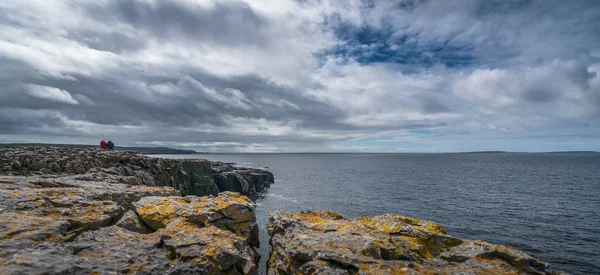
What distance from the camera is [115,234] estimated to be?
10312 millimetres

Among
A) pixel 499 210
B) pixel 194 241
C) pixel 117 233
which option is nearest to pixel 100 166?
pixel 117 233

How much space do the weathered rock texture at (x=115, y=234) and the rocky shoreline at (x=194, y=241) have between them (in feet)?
0.11

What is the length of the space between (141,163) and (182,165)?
1686 centimetres

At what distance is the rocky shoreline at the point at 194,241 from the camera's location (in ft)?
27.9

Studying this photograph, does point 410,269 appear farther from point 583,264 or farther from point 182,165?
point 182,165

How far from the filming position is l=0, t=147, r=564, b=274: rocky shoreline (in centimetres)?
849

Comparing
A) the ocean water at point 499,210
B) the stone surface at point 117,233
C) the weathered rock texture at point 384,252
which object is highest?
the stone surface at point 117,233

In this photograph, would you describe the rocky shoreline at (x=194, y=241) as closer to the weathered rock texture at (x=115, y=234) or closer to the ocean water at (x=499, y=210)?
the weathered rock texture at (x=115, y=234)

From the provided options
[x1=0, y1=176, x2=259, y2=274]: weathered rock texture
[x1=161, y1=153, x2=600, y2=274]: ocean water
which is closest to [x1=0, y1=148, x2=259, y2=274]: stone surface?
[x1=0, y1=176, x2=259, y2=274]: weathered rock texture

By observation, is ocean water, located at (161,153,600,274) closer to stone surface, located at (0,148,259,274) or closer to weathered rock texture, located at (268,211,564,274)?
stone surface, located at (0,148,259,274)

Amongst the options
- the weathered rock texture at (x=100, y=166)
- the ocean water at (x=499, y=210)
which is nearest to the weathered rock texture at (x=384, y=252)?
the ocean water at (x=499, y=210)

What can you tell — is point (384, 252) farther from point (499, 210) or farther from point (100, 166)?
point (499, 210)

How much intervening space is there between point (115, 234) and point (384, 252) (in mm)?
10825

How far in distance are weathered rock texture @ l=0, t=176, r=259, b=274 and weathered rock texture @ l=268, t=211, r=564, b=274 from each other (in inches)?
80.4
